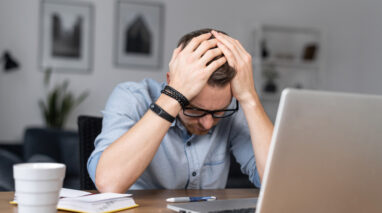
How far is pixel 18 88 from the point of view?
413 cm

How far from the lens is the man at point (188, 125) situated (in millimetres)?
1125

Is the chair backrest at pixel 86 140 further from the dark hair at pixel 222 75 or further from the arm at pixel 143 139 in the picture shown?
the dark hair at pixel 222 75

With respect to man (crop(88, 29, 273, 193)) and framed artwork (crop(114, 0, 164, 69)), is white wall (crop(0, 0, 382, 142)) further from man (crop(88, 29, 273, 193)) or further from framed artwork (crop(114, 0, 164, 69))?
man (crop(88, 29, 273, 193))

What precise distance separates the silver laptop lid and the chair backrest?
819mm

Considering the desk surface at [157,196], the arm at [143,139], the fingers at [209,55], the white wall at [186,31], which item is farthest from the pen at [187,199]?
the white wall at [186,31]

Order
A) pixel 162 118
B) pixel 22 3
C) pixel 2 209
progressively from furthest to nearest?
pixel 22 3 → pixel 162 118 → pixel 2 209

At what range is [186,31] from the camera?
4.58 meters

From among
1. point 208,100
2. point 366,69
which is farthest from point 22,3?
point 366,69

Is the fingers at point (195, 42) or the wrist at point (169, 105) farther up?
the fingers at point (195, 42)

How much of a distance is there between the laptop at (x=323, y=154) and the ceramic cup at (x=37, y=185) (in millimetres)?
353

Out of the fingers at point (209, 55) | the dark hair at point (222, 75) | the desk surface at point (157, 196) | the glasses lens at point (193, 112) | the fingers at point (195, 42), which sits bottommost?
the desk surface at point (157, 196)

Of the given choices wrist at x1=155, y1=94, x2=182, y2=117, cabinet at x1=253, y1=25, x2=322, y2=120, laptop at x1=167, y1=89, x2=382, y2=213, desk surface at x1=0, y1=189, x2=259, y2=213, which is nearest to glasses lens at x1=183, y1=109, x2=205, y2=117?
wrist at x1=155, y1=94, x2=182, y2=117

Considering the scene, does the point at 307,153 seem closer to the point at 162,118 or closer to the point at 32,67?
the point at 162,118

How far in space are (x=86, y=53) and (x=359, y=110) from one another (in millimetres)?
3909
